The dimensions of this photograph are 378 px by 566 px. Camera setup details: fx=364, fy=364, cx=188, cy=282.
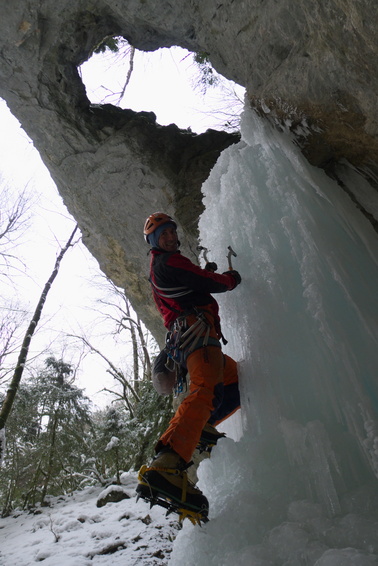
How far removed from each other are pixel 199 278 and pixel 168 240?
0.44 meters

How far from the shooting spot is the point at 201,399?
1950 millimetres

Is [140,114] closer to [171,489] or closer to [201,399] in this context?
[201,399]

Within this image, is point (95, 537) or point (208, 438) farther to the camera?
point (95, 537)

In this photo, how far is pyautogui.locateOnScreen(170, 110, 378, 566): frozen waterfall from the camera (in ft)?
5.02

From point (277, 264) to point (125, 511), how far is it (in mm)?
4850

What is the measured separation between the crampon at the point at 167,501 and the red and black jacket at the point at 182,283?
1126 millimetres

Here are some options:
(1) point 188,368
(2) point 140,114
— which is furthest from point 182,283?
(2) point 140,114

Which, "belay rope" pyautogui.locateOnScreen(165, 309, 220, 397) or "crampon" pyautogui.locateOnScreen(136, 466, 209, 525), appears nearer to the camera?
"crampon" pyautogui.locateOnScreen(136, 466, 209, 525)

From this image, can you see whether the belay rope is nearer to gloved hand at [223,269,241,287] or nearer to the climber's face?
gloved hand at [223,269,241,287]

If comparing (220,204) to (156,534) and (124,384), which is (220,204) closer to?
(156,534)

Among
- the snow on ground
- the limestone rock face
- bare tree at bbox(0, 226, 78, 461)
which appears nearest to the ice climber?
the limestone rock face

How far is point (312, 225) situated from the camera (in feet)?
8.25

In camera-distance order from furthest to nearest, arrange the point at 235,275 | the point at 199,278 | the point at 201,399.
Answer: the point at 235,275, the point at 199,278, the point at 201,399

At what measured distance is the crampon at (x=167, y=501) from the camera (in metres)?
1.59
